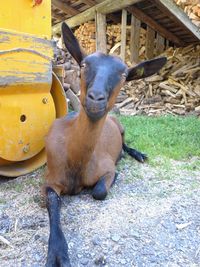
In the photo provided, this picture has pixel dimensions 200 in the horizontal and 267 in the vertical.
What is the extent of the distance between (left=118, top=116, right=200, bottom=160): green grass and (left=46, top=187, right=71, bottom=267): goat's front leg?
1.92 metres

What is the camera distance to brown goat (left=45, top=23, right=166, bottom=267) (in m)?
2.33

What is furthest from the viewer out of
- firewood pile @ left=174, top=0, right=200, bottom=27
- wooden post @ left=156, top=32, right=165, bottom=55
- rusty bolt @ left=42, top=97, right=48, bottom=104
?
Result: wooden post @ left=156, top=32, right=165, bottom=55

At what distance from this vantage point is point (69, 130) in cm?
290

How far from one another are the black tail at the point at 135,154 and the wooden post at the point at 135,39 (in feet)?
20.7

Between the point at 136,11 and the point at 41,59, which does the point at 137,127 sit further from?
the point at 136,11

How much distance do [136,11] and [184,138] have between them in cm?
542

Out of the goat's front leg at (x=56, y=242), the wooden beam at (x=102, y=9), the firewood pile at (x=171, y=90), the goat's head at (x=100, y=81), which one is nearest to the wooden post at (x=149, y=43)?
the firewood pile at (x=171, y=90)

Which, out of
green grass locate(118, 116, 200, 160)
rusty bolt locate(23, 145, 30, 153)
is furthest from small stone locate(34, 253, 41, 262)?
→ green grass locate(118, 116, 200, 160)

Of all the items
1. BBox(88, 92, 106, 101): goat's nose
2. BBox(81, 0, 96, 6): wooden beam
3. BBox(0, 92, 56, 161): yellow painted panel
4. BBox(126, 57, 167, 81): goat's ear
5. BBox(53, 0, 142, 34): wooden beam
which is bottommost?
BBox(0, 92, 56, 161): yellow painted panel

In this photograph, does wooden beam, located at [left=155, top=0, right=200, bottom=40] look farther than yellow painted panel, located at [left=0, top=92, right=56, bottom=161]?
Yes

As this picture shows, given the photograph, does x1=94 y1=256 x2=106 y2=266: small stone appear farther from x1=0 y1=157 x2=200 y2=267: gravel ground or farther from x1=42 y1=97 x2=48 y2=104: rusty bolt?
x1=42 y1=97 x2=48 y2=104: rusty bolt

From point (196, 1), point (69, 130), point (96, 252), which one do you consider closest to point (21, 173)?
point (69, 130)

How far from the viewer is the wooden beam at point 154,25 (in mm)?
9401

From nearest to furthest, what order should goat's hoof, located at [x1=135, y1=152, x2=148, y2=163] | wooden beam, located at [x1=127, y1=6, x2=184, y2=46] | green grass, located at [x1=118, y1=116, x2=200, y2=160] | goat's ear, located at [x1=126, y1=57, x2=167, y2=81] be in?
goat's ear, located at [x1=126, y1=57, x2=167, y2=81] → goat's hoof, located at [x1=135, y1=152, x2=148, y2=163] → green grass, located at [x1=118, y1=116, x2=200, y2=160] → wooden beam, located at [x1=127, y1=6, x2=184, y2=46]
